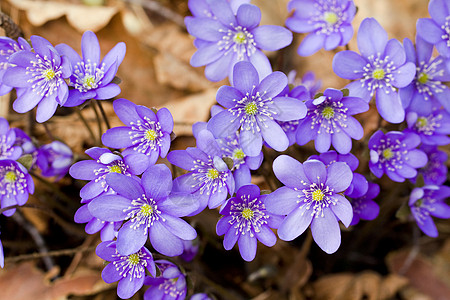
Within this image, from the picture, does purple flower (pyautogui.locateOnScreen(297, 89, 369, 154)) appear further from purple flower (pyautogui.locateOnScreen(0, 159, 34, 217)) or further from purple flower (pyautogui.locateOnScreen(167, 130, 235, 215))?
purple flower (pyautogui.locateOnScreen(0, 159, 34, 217))

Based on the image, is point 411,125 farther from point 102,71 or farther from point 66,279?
point 66,279

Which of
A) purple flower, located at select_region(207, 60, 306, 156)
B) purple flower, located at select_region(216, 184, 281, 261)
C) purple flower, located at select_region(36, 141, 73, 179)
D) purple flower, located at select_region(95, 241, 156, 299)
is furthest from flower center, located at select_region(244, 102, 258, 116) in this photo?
purple flower, located at select_region(36, 141, 73, 179)

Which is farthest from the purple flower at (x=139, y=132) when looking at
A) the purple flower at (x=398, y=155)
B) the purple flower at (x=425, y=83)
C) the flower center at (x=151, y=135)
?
the purple flower at (x=425, y=83)

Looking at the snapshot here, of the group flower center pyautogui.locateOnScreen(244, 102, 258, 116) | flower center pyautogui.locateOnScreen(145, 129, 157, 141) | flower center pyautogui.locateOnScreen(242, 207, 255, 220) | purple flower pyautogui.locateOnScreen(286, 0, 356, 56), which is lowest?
flower center pyautogui.locateOnScreen(242, 207, 255, 220)

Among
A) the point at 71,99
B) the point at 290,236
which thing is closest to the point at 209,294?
the point at 290,236

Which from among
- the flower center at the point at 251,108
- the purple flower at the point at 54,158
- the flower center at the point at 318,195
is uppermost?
the flower center at the point at 251,108

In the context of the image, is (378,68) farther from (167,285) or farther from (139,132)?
(167,285)

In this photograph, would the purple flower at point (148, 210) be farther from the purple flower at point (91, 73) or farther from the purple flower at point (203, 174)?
the purple flower at point (91, 73)
